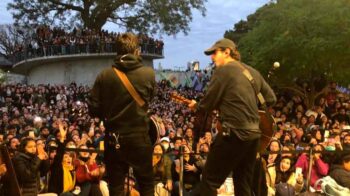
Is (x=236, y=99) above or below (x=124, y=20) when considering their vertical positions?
below

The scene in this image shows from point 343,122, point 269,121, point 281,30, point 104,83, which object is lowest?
point 343,122

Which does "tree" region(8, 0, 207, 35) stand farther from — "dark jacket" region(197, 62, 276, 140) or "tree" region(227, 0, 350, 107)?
"dark jacket" region(197, 62, 276, 140)

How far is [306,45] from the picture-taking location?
22.7 meters

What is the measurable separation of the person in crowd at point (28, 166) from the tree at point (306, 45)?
16346 mm

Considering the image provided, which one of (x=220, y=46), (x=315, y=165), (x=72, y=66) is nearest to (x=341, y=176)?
(x=315, y=165)

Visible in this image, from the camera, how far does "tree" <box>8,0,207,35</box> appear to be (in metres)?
39.1

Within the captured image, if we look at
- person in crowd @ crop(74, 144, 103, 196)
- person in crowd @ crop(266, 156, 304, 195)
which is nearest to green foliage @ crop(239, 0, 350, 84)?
person in crowd @ crop(266, 156, 304, 195)

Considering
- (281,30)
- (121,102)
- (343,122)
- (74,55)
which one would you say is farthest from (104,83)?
(74,55)

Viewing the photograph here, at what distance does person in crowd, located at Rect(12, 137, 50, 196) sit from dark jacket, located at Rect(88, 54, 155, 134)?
2759mm

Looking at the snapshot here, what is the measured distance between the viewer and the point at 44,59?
3806 centimetres

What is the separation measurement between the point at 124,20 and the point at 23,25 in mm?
7855

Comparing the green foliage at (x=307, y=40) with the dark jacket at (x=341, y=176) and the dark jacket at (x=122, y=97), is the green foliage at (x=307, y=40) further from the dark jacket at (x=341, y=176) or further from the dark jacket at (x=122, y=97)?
the dark jacket at (x=122, y=97)

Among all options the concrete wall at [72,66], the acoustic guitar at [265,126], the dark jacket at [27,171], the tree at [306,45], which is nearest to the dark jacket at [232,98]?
the acoustic guitar at [265,126]

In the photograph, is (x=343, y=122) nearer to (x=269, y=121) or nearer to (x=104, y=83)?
(x=269, y=121)
